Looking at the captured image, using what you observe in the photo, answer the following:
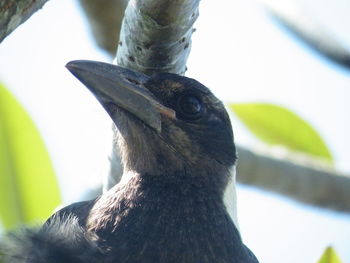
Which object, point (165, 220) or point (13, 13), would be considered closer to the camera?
point (13, 13)

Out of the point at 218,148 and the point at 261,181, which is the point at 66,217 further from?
the point at 261,181

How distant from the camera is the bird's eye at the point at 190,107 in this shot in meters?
4.23

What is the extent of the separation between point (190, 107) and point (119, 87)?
0.51m

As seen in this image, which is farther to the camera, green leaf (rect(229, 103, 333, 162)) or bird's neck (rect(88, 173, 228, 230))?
green leaf (rect(229, 103, 333, 162))

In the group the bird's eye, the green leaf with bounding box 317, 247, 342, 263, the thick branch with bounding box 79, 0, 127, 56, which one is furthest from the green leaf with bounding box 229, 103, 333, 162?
the green leaf with bounding box 317, 247, 342, 263

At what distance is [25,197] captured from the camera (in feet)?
15.5

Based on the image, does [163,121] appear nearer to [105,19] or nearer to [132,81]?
[132,81]

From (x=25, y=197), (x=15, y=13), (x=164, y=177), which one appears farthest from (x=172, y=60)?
(x=25, y=197)

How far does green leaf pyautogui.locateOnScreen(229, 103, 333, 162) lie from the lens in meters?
5.54

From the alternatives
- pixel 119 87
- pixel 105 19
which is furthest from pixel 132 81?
pixel 105 19

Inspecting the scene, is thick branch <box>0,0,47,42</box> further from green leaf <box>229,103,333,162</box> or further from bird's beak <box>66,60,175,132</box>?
green leaf <box>229,103,333,162</box>

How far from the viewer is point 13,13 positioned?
9.77 ft

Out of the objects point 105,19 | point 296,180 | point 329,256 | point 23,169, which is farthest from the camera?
point 296,180

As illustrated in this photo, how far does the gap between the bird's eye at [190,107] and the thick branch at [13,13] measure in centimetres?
126
